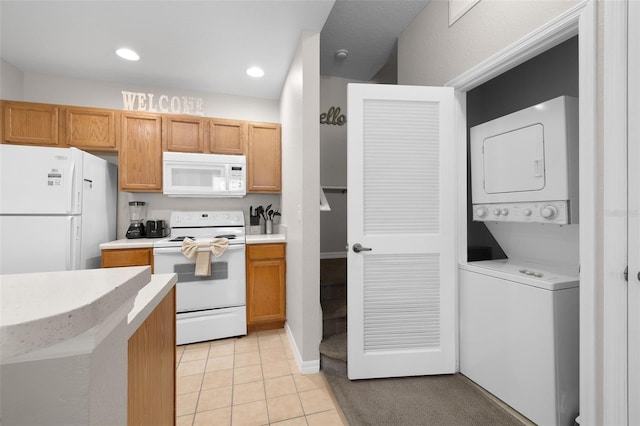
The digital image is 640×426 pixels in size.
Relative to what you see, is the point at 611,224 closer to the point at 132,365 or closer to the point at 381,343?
the point at 381,343

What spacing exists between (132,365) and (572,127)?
85.9 inches

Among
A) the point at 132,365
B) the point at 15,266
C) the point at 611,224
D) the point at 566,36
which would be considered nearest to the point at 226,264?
the point at 15,266

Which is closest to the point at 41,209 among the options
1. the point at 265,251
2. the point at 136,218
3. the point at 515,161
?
the point at 136,218

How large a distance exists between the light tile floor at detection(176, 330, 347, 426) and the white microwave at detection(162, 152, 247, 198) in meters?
1.53

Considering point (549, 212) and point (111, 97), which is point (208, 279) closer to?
point (111, 97)

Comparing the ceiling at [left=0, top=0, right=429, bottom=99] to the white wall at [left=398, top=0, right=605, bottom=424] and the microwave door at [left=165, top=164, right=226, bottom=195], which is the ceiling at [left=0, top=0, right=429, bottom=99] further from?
the microwave door at [left=165, top=164, right=226, bottom=195]

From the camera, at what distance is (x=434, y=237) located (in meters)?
1.96

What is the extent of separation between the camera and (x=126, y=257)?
2443mm

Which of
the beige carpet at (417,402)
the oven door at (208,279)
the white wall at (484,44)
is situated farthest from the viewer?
the oven door at (208,279)

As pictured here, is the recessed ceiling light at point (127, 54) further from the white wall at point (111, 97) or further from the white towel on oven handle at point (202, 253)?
the white towel on oven handle at point (202, 253)

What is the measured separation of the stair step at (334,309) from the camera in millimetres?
2400

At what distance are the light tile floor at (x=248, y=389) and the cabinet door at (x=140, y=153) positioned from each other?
1.68m

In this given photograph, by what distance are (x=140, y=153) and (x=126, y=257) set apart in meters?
1.10

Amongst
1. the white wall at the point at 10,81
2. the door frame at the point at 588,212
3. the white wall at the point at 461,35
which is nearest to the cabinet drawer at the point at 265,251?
the white wall at the point at 461,35
